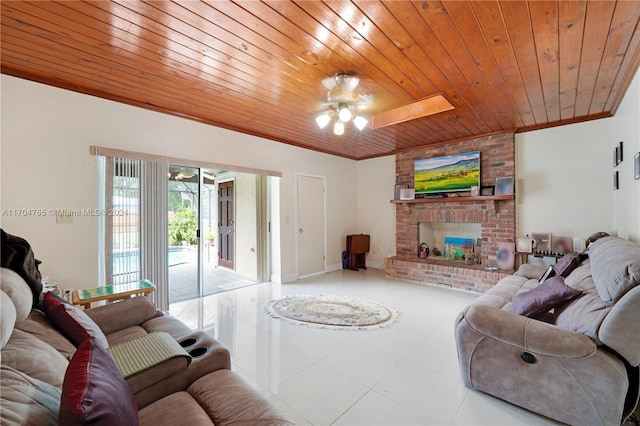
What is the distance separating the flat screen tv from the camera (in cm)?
462

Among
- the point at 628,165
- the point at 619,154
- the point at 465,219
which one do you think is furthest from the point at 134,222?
the point at 619,154

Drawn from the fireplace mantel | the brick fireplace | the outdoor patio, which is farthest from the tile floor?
the fireplace mantel

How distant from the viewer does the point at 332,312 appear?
342 centimetres

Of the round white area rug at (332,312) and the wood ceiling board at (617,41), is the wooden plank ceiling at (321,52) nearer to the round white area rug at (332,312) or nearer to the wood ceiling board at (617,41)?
the wood ceiling board at (617,41)

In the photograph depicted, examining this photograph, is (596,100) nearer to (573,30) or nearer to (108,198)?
(573,30)

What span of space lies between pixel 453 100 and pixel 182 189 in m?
3.99

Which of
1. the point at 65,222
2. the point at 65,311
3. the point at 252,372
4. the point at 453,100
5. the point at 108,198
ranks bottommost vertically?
the point at 252,372

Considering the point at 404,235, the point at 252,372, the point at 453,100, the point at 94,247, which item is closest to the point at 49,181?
the point at 94,247

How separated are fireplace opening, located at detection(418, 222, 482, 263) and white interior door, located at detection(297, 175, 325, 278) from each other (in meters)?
1.93

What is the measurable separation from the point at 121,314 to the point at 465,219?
15.8 ft

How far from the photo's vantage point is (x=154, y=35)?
78.1 inches

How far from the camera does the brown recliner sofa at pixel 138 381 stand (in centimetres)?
81

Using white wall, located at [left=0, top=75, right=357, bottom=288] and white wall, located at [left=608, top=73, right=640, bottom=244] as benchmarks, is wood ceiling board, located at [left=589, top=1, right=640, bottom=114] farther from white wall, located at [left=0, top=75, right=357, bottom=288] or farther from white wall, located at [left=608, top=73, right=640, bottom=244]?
white wall, located at [left=0, top=75, right=357, bottom=288]

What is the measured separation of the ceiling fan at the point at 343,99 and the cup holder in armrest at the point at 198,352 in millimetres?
2250
